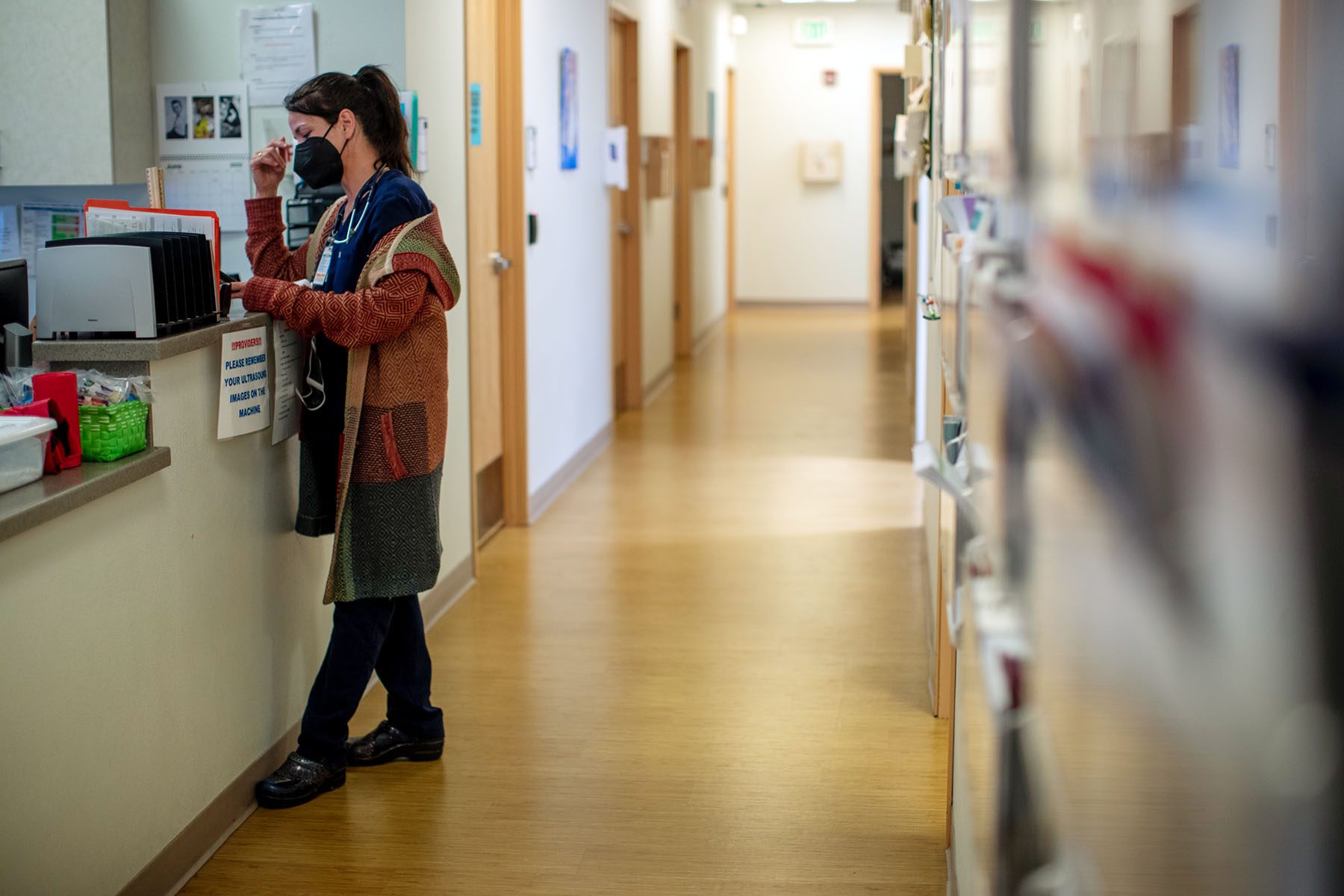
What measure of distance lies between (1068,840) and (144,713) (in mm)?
2197

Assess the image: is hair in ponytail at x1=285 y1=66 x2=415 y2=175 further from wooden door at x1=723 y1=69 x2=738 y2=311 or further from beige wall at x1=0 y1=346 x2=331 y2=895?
wooden door at x1=723 y1=69 x2=738 y2=311

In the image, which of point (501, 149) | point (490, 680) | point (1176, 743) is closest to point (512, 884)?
point (490, 680)

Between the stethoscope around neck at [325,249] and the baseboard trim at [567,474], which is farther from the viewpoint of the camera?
the baseboard trim at [567,474]

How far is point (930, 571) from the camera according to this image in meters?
4.18

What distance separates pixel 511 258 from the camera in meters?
5.35

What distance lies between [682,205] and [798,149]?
12.6 ft

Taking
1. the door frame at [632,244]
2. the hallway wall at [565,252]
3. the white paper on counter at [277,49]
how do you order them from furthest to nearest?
1. the door frame at [632,244]
2. the hallway wall at [565,252]
3. the white paper on counter at [277,49]

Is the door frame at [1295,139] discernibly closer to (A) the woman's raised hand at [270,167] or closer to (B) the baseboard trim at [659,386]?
(A) the woman's raised hand at [270,167]

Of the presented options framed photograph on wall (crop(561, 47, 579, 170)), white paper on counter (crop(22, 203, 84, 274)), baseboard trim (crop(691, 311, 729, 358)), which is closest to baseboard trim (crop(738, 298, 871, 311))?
baseboard trim (crop(691, 311, 729, 358))

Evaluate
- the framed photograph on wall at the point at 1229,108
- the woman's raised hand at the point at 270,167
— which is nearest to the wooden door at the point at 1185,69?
the framed photograph on wall at the point at 1229,108

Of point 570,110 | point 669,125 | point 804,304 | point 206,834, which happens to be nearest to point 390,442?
point 206,834

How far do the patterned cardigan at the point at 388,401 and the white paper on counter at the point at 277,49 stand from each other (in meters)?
1.06

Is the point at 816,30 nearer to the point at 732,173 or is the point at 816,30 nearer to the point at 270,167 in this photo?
the point at 732,173

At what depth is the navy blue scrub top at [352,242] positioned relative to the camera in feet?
9.59
